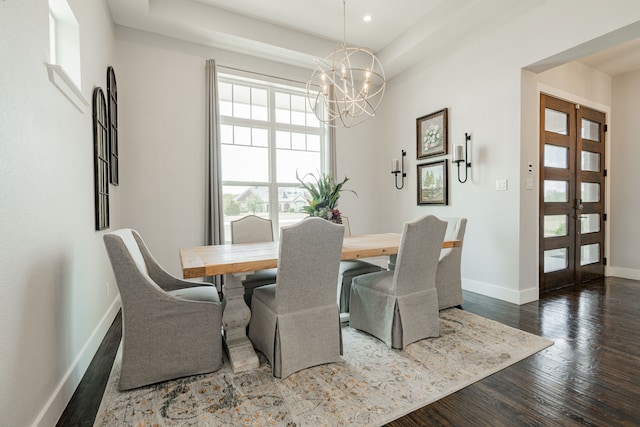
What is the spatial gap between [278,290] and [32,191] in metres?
1.25

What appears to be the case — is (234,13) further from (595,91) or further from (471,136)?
(595,91)

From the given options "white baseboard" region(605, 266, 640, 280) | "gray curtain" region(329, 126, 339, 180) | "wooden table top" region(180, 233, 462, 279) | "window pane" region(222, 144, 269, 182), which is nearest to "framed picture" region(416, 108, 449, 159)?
"gray curtain" region(329, 126, 339, 180)

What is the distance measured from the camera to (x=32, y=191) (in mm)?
1355

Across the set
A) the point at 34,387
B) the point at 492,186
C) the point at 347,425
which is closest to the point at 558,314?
the point at 492,186

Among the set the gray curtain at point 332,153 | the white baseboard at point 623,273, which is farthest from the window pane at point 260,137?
the white baseboard at point 623,273

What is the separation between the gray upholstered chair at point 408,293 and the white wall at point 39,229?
1.92 meters

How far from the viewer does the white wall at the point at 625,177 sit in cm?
422

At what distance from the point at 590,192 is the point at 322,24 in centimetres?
419

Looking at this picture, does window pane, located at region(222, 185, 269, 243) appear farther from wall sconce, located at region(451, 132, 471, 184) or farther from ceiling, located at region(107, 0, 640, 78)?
wall sconce, located at region(451, 132, 471, 184)

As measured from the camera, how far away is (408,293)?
90.2 inches

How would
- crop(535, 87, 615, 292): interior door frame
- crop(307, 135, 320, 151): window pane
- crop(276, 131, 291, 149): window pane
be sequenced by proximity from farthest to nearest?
crop(307, 135, 320, 151): window pane, crop(276, 131, 291, 149): window pane, crop(535, 87, 615, 292): interior door frame

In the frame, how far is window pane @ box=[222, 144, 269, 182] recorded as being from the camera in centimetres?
416

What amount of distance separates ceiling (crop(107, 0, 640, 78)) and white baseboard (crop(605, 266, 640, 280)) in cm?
270

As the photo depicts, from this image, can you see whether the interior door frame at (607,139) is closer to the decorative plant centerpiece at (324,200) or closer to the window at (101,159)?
the decorative plant centerpiece at (324,200)
